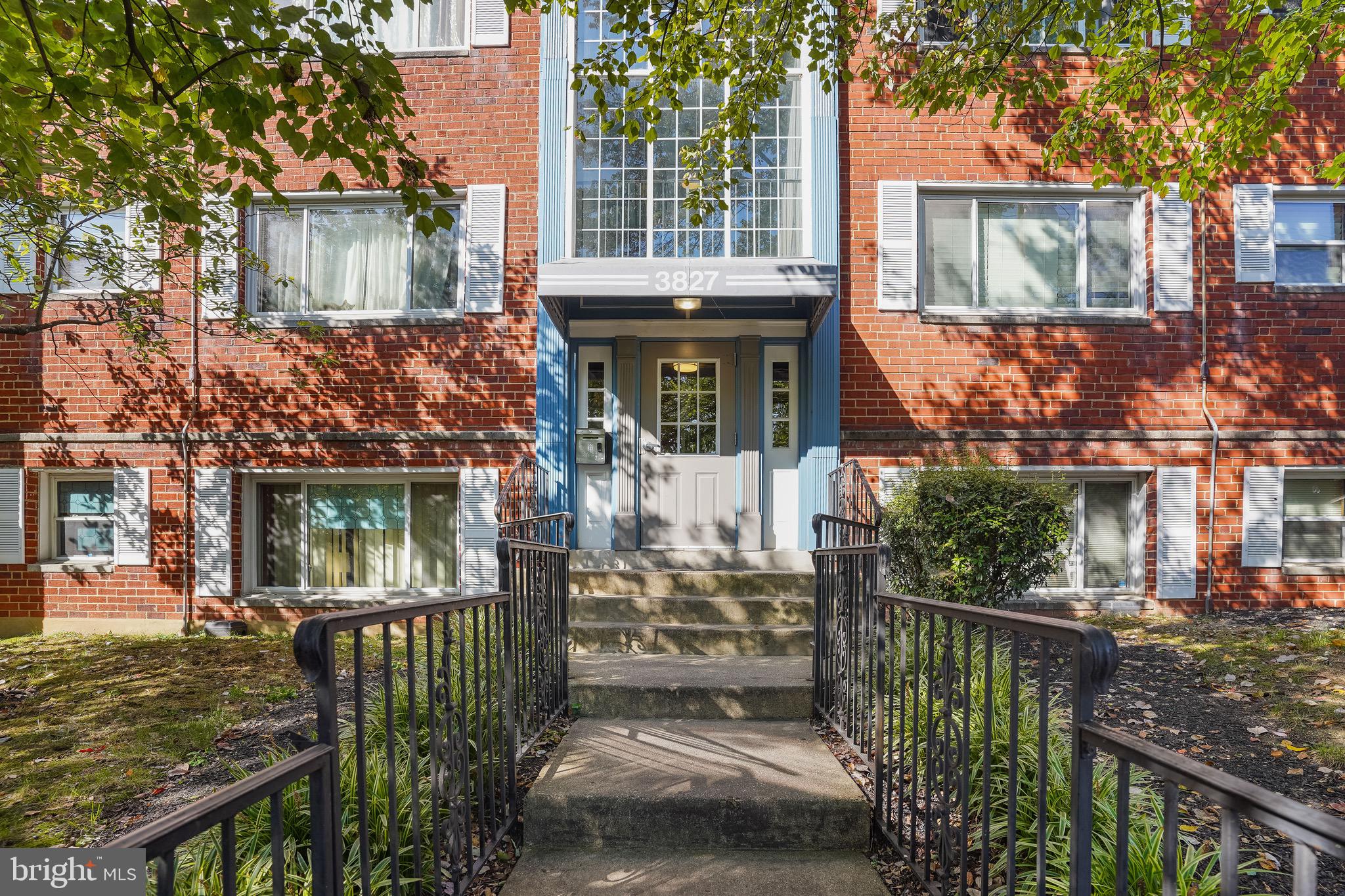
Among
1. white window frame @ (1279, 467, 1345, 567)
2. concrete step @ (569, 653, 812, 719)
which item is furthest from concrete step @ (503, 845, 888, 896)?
white window frame @ (1279, 467, 1345, 567)

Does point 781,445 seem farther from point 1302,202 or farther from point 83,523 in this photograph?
point 83,523

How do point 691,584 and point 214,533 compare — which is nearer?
point 691,584

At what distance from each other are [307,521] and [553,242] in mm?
3933

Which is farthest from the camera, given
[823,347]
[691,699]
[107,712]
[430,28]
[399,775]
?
[430,28]

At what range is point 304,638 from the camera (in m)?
1.50

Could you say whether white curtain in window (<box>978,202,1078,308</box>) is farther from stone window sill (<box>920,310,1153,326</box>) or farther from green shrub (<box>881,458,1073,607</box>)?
green shrub (<box>881,458,1073,607</box>)

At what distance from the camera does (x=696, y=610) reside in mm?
5699

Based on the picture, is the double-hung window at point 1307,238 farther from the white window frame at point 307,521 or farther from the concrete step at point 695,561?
the white window frame at point 307,521

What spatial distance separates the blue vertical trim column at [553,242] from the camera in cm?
692

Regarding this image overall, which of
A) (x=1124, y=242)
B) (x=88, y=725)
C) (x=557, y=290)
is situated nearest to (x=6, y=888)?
(x=88, y=725)

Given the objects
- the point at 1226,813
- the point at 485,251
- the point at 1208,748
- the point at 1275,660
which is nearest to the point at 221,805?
the point at 1226,813

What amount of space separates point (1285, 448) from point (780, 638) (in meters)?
5.75

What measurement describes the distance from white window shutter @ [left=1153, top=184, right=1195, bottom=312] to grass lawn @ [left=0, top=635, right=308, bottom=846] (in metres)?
8.56

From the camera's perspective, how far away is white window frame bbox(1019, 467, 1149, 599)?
702 centimetres
